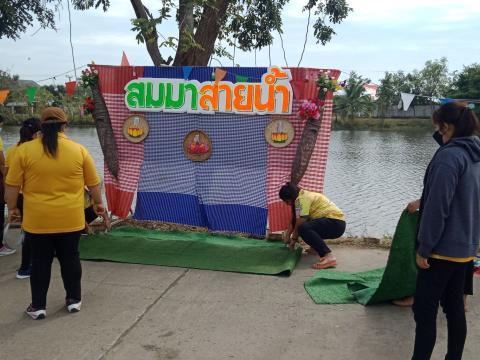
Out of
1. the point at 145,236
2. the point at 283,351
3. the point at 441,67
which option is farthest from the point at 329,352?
the point at 441,67

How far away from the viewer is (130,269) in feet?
16.7

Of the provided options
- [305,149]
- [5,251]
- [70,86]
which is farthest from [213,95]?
[5,251]

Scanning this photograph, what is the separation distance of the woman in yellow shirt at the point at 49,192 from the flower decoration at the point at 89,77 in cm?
297

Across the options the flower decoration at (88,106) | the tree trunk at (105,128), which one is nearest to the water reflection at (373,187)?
the tree trunk at (105,128)

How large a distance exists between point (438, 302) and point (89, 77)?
17.4 ft

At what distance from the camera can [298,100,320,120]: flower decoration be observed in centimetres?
559

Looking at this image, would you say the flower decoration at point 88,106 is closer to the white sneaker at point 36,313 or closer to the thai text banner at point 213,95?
the thai text banner at point 213,95

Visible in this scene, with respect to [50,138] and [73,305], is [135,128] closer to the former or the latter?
[50,138]

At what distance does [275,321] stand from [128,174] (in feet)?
11.7

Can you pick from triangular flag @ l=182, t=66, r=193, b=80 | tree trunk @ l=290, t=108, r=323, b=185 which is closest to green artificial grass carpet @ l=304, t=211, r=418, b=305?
tree trunk @ l=290, t=108, r=323, b=185

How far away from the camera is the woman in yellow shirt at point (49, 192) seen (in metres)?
3.64

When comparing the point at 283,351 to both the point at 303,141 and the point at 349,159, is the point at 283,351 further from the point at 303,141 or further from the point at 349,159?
the point at 349,159

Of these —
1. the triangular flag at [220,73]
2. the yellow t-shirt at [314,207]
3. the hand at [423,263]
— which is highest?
the triangular flag at [220,73]

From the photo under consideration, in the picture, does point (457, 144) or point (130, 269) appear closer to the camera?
point (457, 144)
